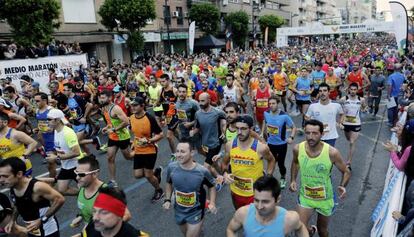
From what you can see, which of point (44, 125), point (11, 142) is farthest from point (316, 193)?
point (44, 125)

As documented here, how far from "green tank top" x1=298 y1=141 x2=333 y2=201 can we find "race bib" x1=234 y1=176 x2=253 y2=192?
0.64 m

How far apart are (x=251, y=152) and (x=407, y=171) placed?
210cm

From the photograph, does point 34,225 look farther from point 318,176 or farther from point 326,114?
point 326,114

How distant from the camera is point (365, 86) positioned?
1181 centimetres

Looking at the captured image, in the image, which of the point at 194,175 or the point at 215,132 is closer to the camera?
the point at 194,175

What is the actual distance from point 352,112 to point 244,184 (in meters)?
4.24

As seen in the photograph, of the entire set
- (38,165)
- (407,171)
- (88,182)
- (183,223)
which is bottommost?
(38,165)

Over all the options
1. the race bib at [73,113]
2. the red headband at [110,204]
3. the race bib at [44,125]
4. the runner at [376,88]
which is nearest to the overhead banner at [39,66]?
the race bib at [73,113]

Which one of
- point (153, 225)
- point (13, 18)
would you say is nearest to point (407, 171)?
point (153, 225)

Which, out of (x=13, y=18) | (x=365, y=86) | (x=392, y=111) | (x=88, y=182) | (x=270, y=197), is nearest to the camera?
(x=270, y=197)

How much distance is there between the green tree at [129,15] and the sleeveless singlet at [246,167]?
26481mm

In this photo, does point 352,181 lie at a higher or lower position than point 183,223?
lower

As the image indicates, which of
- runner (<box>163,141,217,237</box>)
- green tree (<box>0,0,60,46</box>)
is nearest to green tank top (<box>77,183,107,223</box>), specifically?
runner (<box>163,141,217,237</box>)

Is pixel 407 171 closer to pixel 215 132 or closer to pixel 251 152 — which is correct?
pixel 251 152
